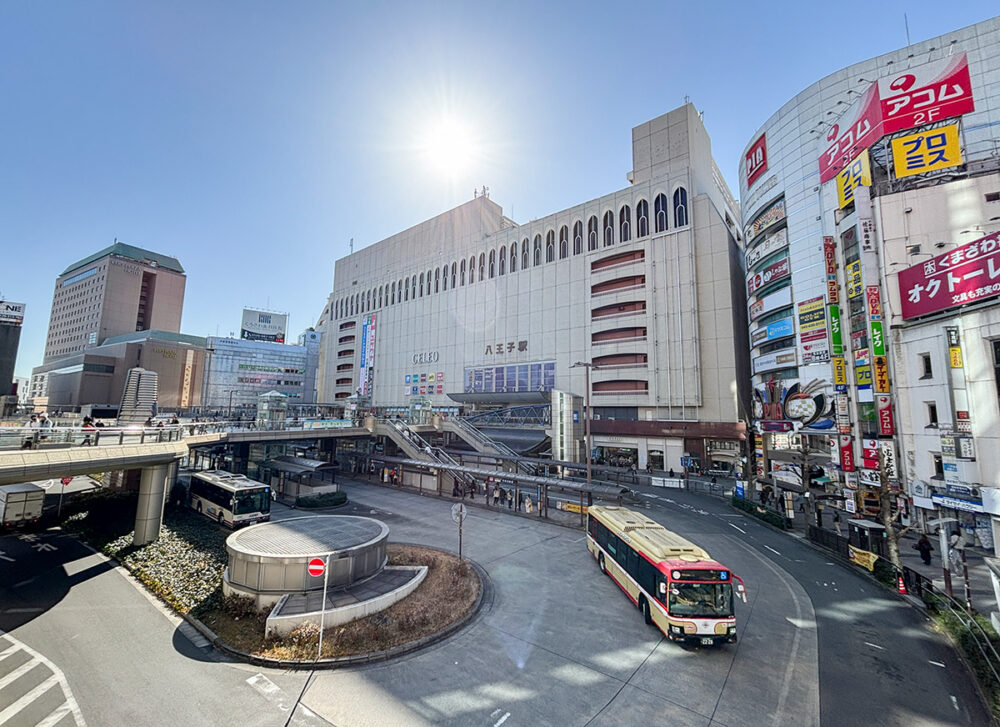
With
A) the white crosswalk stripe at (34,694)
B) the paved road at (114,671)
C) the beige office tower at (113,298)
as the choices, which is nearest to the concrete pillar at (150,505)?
the paved road at (114,671)

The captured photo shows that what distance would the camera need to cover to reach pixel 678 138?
56250 mm

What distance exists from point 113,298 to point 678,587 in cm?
14377

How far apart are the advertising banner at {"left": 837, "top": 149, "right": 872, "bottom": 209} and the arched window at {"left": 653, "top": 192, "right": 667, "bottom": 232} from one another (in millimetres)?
19992

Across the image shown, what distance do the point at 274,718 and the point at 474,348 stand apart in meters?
62.4

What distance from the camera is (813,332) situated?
40438 mm

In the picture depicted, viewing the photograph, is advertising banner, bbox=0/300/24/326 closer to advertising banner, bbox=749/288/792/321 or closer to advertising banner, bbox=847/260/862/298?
advertising banner, bbox=749/288/792/321

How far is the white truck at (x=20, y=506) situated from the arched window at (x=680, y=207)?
62.9 meters

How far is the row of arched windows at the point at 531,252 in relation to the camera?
2199 inches

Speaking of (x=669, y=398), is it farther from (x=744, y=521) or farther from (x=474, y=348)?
(x=474, y=348)

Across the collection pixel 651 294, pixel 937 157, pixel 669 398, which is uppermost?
pixel 937 157

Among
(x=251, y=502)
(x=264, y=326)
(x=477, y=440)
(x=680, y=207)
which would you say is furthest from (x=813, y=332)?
(x=264, y=326)

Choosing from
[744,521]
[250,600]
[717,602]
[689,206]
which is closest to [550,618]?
[717,602]

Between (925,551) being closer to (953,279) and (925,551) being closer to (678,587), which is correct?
(953,279)

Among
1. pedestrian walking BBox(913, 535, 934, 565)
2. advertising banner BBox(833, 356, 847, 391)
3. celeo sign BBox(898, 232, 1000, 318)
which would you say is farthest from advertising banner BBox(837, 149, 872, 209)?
pedestrian walking BBox(913, 535, 934, 565)
